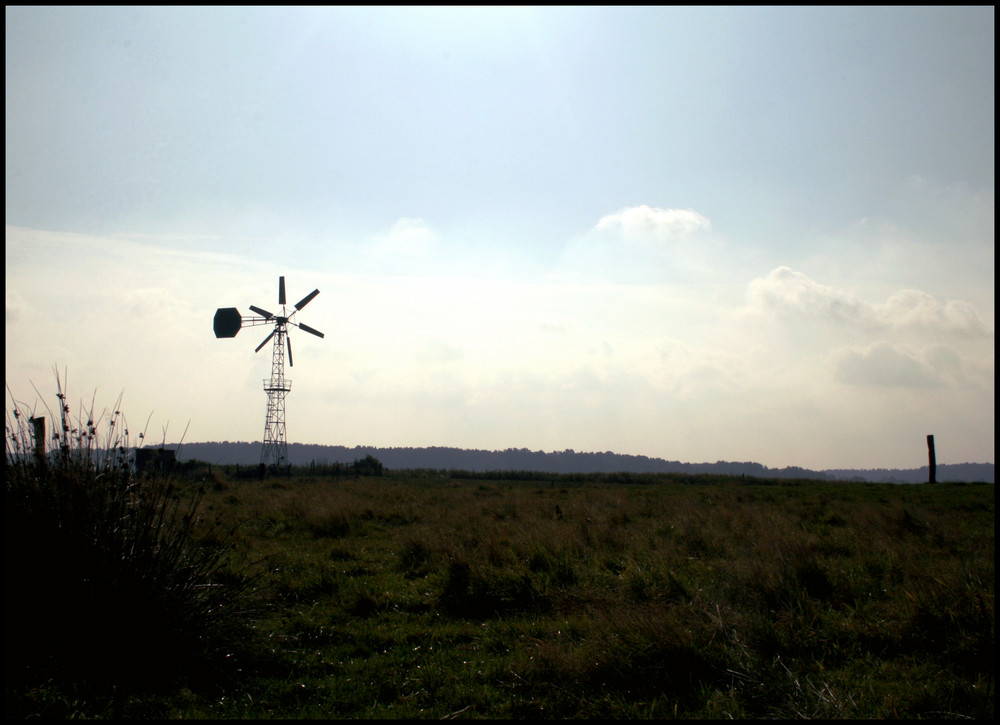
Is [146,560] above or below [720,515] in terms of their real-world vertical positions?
above

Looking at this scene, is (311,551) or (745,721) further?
(311,551)

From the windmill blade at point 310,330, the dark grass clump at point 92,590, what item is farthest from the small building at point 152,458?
the windmill blade at point 310,330

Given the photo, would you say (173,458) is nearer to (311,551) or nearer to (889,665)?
(311,551)

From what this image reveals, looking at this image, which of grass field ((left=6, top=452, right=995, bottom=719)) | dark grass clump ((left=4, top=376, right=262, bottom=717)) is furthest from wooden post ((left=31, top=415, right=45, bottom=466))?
grass field ((left=6, top=452, right=995, bottom=719))

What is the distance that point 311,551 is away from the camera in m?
12.4

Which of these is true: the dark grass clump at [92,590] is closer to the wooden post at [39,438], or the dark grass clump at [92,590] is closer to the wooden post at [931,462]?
the wooden post at [39,438]

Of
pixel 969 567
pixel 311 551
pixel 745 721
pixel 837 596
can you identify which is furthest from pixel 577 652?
pixel 311 551

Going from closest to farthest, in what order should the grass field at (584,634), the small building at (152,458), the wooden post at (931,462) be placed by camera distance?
the grass field at (584,634), the small building at (152,458), the wooden post at (931,462)

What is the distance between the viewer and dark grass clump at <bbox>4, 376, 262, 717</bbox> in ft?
17.7

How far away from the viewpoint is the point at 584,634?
7047mm

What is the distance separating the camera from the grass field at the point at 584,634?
17.1 feet

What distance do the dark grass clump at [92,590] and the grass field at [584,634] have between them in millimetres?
79

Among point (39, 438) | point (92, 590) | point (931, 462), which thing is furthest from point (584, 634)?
point (931, 462)

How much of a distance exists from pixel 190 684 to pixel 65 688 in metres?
0.97
